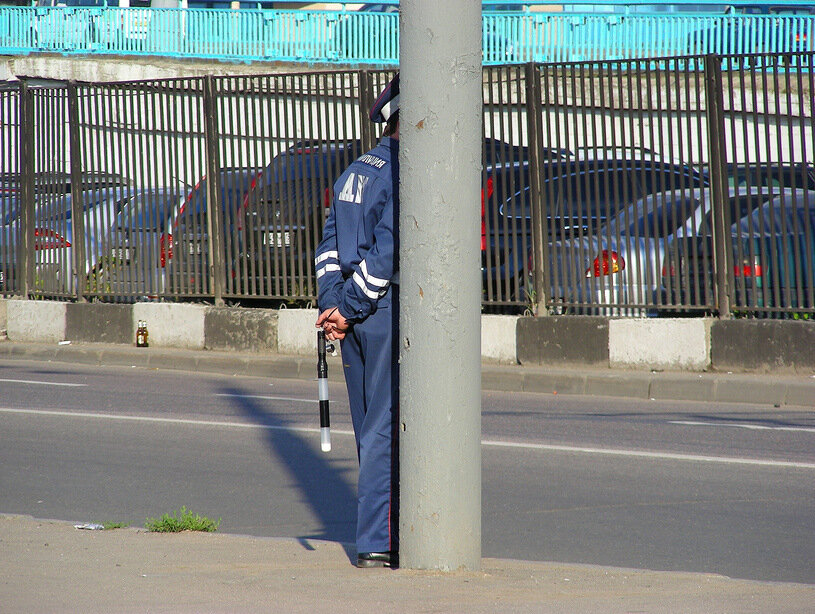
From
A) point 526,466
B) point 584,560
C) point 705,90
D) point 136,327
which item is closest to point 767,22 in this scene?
point 705,90

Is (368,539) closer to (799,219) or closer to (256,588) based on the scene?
(256,588)

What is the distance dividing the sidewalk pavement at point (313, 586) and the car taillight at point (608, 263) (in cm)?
674

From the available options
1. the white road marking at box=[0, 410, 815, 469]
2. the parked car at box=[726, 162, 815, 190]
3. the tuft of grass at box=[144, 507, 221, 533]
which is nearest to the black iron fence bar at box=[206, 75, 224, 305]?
the white road marking at box=[0, 410, 815, 469]

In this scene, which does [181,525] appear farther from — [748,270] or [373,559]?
[748,270]

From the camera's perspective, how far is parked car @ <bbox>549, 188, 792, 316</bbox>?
1067 cm

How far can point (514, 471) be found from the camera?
692 cm

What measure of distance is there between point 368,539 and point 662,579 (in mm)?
1124

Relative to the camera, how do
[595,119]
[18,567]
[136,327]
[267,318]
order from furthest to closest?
[136,327] → [267,318] → [595,119] → [18,567]

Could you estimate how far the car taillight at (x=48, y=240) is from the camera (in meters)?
13.8

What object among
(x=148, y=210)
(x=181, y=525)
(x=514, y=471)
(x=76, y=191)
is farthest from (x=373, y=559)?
(x=76, y=191)

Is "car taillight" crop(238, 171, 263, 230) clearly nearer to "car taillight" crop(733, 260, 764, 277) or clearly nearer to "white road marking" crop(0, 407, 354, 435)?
"white road marking" crop(0, 407, 354, 435)

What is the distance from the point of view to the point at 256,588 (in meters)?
3.98

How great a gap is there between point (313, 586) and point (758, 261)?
756 centimetres

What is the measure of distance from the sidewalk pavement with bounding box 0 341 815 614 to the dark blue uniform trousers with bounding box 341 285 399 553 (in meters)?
A: 0.19
